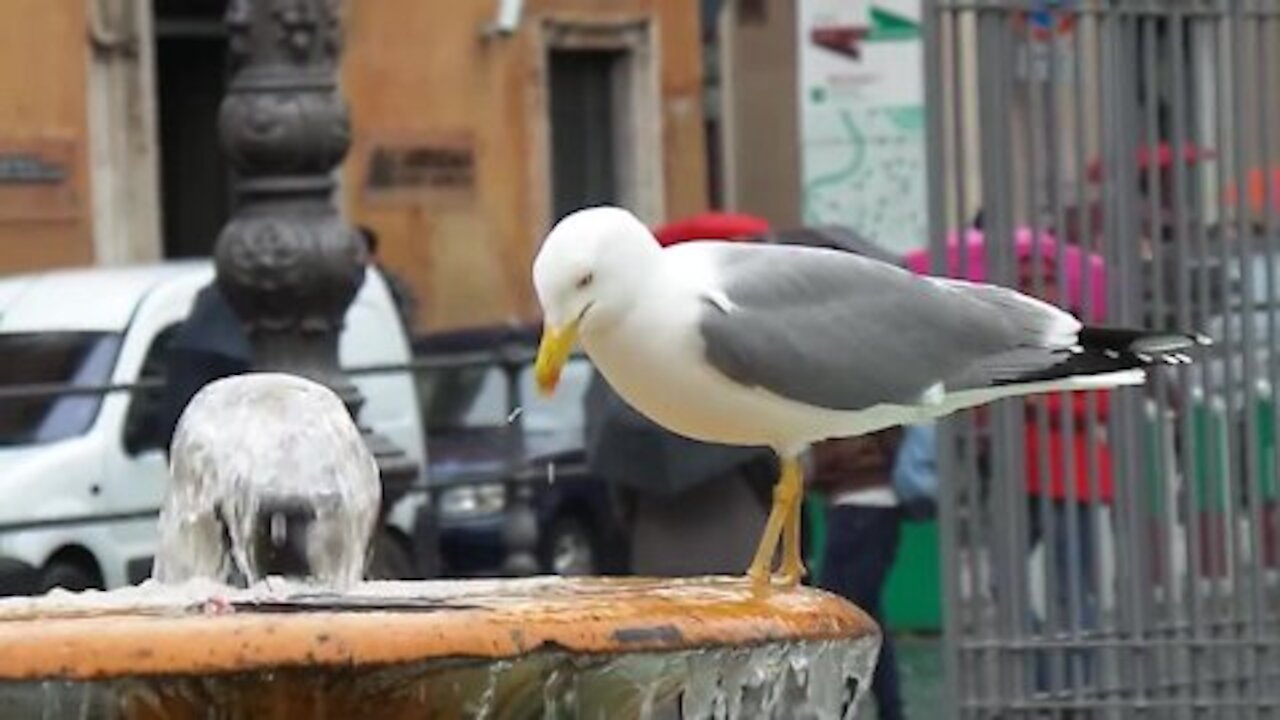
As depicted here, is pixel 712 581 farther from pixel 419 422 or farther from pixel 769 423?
pixel 419 422

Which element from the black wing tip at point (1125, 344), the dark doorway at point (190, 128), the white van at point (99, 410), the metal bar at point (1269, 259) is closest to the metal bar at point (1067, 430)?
the metal bar at point (1269, 259)

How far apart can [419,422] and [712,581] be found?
10.4 meters

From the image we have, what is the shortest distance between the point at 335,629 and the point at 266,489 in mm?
1277

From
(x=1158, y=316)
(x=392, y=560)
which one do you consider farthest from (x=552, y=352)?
(x=392, y=560)

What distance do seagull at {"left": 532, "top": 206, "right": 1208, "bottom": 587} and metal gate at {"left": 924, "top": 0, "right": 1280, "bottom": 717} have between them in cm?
245

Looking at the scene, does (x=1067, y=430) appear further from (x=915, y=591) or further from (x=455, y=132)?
(x=455, y=132)

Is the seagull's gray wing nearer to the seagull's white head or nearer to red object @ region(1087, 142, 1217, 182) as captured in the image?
the seagull's white head

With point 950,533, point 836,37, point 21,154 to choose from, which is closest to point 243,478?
point 950,533

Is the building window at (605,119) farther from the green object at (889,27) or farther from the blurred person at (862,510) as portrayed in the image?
the blurred person at (862,510)

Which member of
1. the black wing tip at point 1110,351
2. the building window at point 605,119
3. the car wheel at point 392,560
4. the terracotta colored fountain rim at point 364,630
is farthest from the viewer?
the building window at point 605,119

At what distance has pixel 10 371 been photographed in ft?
54.0

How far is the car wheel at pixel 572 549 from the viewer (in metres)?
16.7

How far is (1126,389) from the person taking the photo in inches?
360

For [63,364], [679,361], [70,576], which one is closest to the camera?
[679,361]
